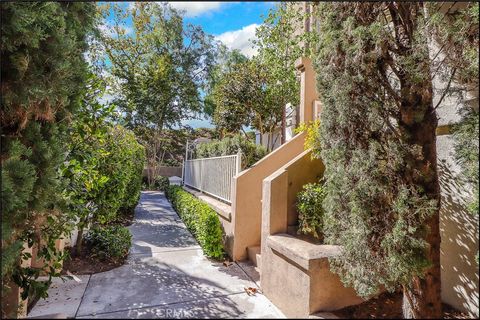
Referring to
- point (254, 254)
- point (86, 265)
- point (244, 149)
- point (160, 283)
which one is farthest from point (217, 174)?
point (160, 283)

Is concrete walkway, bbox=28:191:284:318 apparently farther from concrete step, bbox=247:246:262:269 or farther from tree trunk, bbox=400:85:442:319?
tree trunk, bbox=400:85:442:319

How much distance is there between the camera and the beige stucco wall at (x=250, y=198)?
556 cm

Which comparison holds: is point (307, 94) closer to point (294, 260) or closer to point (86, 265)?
point (294, 260)

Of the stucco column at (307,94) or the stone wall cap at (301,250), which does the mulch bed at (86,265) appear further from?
the stucco column at (307,94)

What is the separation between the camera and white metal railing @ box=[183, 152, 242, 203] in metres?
6.75

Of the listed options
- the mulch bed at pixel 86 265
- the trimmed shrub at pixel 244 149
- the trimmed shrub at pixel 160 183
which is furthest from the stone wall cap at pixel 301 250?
the trimmed shrub at pixel 160 183

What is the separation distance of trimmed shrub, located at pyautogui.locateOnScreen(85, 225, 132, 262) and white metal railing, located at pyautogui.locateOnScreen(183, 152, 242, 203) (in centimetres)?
247

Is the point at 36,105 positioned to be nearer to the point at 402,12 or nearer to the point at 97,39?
the point at 97,39

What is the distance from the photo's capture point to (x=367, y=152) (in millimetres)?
2633

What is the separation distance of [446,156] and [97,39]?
3.41m

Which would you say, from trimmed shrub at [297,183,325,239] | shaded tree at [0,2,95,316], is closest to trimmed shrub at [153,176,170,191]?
trimmed shrub at [297,183,325,239]

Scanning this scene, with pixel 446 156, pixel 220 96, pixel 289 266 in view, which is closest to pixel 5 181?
pixel 289 266

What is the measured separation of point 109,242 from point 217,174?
335 centimetres

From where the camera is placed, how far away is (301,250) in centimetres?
312
